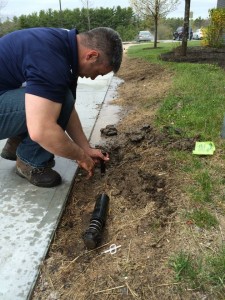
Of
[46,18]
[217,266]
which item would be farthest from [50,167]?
[46,18]

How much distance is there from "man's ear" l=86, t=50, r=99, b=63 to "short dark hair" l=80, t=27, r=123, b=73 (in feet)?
0.10

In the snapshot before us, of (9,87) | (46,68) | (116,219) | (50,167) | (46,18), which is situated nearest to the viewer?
(46,68)

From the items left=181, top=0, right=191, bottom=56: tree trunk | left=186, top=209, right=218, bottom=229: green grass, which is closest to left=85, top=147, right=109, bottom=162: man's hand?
left=186, top=209, right=218, bottom=229: green grass

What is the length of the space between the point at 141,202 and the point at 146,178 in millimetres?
Result: 346

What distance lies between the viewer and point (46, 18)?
5034 centimetres

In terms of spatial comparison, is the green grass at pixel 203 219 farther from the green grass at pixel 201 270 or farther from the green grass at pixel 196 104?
the green grass at pixel 196 104

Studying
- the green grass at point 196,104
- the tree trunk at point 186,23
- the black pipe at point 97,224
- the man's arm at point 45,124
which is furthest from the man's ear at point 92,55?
the tree trunk at point 186,23

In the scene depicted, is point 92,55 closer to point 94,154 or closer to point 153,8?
point 94,154

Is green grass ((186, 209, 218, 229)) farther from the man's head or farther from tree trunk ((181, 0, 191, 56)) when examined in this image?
tree trunk ((181, 0, 191, 56))

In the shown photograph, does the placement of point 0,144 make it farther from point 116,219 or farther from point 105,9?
point 105,9

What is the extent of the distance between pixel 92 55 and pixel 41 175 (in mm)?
1032

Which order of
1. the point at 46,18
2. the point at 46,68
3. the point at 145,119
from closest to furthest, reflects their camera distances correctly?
1. the point at 46,68
2. the point at 145,119
3. the point at 46,18

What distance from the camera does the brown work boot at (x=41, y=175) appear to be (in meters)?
2.76

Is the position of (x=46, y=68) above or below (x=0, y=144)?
above
